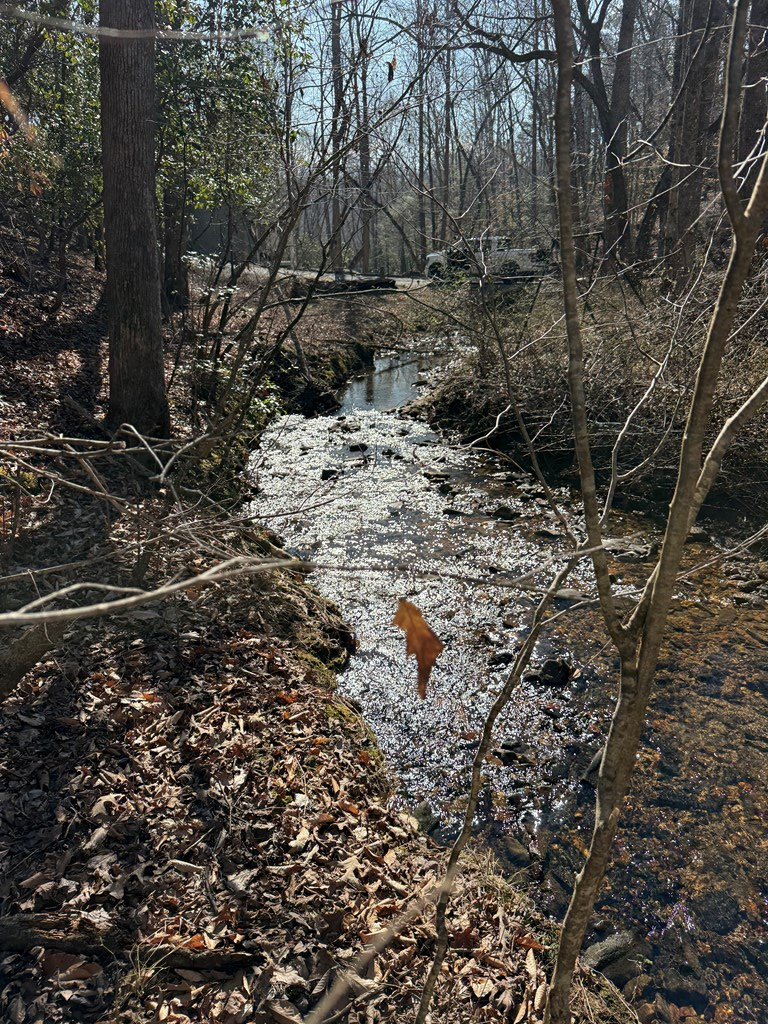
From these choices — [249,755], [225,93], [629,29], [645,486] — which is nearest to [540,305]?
[645,486]

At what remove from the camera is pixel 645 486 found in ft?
26.4

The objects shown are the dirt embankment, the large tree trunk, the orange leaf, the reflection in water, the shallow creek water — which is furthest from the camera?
the reflection in water

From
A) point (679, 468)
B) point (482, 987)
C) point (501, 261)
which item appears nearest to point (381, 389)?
point (501, 261)

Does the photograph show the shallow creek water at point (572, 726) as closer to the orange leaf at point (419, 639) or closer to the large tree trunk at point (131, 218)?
the orange leaf at point (419, 639)

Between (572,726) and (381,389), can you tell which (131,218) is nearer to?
(572,726)

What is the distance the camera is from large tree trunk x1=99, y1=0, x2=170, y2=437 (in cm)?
600

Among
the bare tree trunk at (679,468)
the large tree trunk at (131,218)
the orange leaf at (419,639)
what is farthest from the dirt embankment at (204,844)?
the large tree trunk at (131,218)

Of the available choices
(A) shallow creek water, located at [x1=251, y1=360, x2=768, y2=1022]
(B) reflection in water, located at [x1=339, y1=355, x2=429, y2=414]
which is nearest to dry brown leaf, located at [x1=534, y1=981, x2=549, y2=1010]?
(A) shallow creek water, located at [x1=251, y1=360, x2=768, y2=1022]

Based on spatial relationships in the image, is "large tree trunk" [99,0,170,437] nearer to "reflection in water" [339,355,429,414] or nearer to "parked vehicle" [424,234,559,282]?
"parked vehicle" [424,234,559,282]

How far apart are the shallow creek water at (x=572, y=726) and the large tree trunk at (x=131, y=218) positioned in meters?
1.92

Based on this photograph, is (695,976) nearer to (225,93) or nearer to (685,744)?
(685,744)

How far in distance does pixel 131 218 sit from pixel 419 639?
641 centimetres

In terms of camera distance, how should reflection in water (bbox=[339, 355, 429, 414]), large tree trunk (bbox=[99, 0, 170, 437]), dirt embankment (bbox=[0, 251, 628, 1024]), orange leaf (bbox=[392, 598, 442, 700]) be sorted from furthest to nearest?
reflection in water (bbox=[339, 355, 429, 414]), large tree trunk (bbox=[99, 0, 170, 437]), dirt embankment (bbox=[0, 251, 628, 1024]), orange leaf (bbox=[392, 598, 442, 700])

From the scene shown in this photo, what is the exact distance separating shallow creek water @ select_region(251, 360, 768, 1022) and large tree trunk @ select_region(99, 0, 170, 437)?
1919 millimetres
